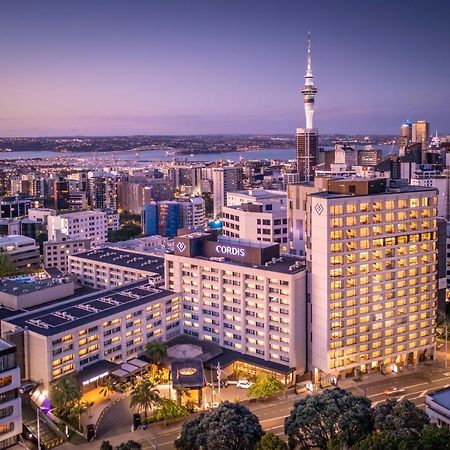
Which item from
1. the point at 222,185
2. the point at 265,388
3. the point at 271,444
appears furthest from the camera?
the point at 222,185

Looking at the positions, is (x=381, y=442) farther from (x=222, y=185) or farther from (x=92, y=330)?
(x=222, y=185)

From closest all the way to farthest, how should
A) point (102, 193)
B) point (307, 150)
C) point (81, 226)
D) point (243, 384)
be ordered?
point (243, 384), point (81, 226), point (102, 193), point (307, 150)

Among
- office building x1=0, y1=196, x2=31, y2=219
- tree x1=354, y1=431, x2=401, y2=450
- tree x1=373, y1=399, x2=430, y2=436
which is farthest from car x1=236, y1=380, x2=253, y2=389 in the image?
office building x1=0, y1=196, x2=31, y2=219

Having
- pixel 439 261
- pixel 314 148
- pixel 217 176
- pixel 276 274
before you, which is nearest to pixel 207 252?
pixel 276 274

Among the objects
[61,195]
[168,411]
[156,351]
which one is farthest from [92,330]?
[61,195]

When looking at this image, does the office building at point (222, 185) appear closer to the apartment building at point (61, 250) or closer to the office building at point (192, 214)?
the office building at point (192, 214)

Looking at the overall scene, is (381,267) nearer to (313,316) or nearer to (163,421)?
(313,316)

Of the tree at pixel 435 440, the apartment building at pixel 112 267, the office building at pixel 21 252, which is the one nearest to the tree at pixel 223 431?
the tree at pixel 435 440
